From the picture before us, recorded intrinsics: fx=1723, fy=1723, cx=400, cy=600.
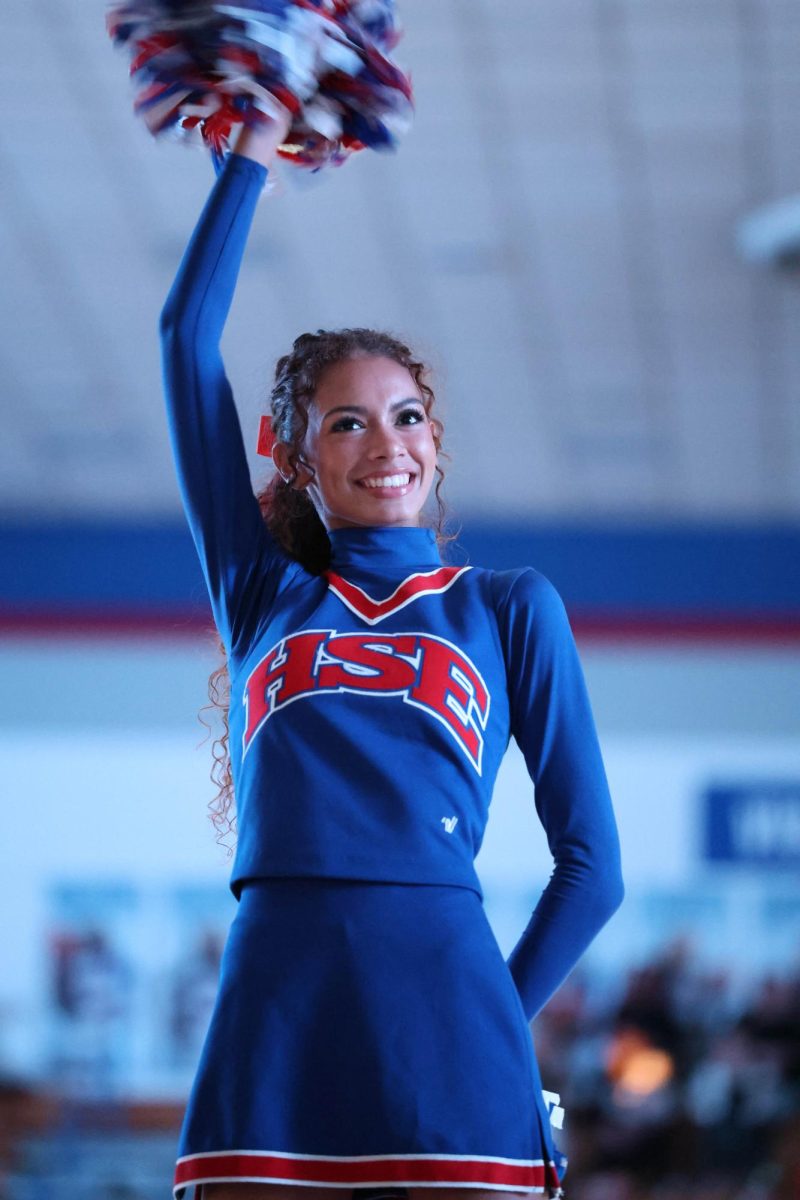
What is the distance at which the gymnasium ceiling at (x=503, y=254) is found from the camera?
15.3 feet

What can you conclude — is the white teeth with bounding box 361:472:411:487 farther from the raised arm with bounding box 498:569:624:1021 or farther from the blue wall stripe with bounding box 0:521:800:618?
the blue wall stripe with bounding box 0:521:800:618

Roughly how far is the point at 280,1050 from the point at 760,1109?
5510 mm

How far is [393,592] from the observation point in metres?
1.50

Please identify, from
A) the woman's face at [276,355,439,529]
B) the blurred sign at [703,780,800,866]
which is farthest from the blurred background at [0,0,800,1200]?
the woman's face at [276,355,439,529]

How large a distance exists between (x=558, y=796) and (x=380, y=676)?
19cm

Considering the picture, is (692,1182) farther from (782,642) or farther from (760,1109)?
(782,642)

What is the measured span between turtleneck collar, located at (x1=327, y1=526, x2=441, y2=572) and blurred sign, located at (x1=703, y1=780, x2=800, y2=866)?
21.4 ft

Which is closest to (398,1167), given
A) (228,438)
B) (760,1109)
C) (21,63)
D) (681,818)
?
(228,438)

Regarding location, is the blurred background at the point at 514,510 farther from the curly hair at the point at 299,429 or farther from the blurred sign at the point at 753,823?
the curly hair at the point at 299,429

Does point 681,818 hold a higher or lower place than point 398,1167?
higher

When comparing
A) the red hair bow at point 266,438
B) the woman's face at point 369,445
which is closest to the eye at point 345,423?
the woman's face at point 369,445

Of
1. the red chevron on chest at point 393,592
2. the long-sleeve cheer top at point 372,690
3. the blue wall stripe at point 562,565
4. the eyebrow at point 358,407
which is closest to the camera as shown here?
the long-sleeve cheer top at point 372,690

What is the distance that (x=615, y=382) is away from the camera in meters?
6.86

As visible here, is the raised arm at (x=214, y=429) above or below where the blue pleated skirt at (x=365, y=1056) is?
above
